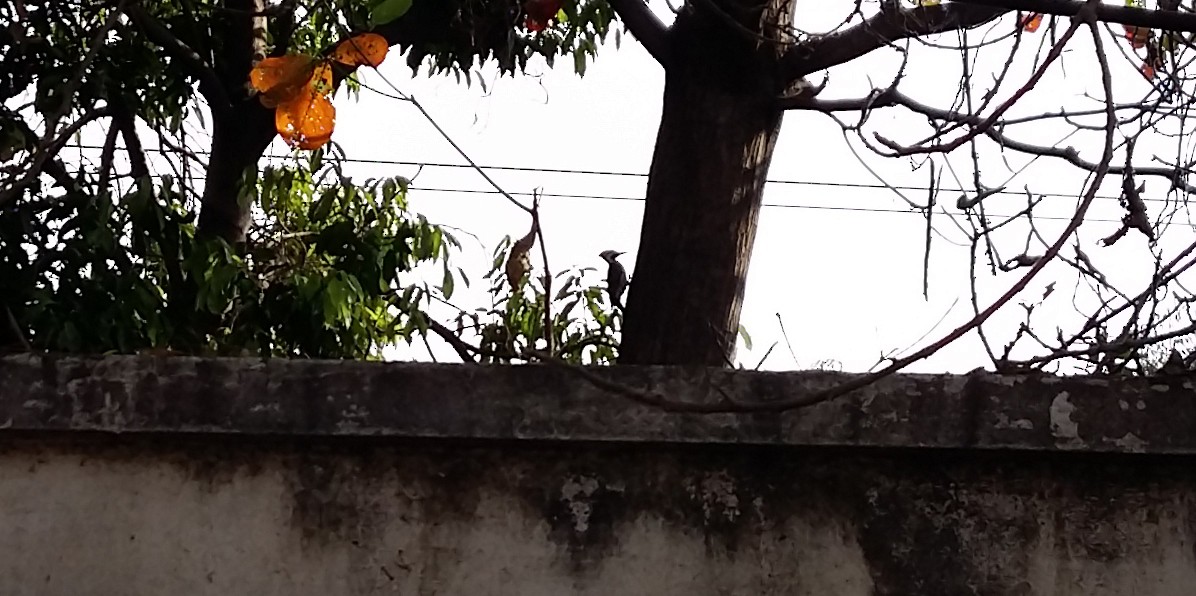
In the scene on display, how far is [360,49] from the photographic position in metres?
2.02

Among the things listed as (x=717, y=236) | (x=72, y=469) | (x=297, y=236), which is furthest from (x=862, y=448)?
(x=297, y=236)

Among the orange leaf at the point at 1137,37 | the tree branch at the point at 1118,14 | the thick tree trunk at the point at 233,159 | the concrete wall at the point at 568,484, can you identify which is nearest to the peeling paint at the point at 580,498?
the concrete wall at the point at 568,484

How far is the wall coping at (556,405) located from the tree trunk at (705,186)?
655mm

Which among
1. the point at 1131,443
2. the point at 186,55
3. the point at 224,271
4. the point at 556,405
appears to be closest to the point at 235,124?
the point at 186,55

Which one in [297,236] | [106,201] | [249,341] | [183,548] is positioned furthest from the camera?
[297,236]

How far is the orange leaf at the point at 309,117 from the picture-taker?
203cm

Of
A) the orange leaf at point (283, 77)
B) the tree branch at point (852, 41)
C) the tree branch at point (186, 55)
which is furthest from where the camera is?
the tree branch at point (186, 55)

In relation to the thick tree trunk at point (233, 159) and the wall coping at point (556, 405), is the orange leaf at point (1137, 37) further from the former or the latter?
the thick tree trunk at point (233, 159)

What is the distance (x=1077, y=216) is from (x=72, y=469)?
1.35 meters

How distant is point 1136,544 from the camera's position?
163 cm

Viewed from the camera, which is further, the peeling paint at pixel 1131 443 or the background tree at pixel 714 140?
the background tree at pixel 714 140

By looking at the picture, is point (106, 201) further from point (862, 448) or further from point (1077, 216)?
point (1077, 216)

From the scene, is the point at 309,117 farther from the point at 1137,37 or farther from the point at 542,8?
the point at 1137,37

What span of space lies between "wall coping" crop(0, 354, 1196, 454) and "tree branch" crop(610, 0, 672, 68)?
3.43 ft
